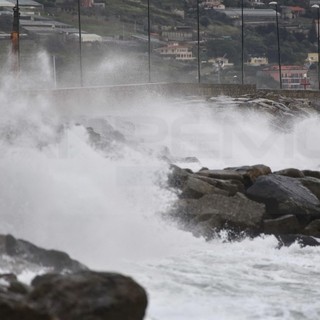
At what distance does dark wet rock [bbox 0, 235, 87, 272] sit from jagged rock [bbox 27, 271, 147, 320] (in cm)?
216

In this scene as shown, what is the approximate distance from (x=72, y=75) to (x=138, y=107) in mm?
32447

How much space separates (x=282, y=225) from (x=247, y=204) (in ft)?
1.98

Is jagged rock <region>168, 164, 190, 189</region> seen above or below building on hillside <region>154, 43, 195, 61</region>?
below

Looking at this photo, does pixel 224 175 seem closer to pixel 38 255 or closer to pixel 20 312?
pixel 38 255

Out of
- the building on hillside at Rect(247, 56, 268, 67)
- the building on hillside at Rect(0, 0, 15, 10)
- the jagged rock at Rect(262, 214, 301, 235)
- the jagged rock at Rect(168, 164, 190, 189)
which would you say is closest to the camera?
the jagged rock at Rect(262, 214, 301, 235)

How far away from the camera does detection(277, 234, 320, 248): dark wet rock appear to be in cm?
1563

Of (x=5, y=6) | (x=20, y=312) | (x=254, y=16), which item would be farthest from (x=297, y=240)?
(x=254, y=16)

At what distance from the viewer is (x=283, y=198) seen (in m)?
16.7

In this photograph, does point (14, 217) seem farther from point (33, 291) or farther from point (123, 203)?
point (33, 291)

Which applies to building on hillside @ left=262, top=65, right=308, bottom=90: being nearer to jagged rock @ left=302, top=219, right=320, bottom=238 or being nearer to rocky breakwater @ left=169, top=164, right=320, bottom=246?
rocky breakwater @ left=169, top=164, right=320, bottom=246

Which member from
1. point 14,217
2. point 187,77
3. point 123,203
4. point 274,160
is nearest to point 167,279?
point 14,217

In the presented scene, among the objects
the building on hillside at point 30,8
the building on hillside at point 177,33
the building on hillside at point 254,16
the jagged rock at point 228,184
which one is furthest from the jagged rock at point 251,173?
the building on hillside at point 254,16

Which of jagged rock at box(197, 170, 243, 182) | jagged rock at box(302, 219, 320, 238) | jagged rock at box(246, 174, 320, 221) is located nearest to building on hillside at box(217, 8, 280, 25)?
jagged rock at box(197, 170, 243, 182)

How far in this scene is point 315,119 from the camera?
39.2 metres
